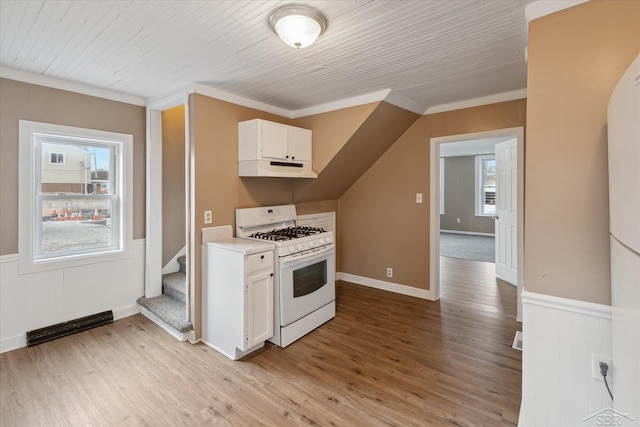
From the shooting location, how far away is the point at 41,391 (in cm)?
209

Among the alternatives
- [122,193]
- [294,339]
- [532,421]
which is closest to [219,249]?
[294,339]

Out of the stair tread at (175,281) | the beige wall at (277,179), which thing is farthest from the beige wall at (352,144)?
the stair tread at (175,281)

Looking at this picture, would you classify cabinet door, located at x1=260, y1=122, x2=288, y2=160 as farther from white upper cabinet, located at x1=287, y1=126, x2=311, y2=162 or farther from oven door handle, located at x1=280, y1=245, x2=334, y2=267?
oven door handle, located at x1=280, y1=245, x2=334, y2=267

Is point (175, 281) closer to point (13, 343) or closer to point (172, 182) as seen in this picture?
point (172, 182)

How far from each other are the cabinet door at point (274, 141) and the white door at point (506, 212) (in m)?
3.40

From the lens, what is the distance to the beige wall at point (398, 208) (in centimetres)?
365

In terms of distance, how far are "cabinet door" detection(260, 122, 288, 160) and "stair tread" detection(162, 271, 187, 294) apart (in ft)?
5.74

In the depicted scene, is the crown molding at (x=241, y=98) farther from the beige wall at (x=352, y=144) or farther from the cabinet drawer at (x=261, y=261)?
the cabinet drawer at (x=261, y=261)

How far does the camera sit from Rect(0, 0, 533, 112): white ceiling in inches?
65.8

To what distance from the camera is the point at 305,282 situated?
299 cm

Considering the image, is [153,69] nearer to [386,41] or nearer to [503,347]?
[386,41]

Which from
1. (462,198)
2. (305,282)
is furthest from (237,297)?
(462,198)

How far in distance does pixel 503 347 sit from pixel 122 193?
13.6 ft

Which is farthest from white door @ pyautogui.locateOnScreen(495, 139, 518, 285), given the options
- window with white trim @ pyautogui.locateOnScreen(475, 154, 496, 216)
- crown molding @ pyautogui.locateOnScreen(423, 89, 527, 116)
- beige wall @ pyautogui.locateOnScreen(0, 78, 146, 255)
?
beige wall @ pyautogui.locateOnScreen(0, 78, 146, 255)
